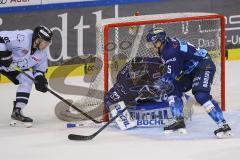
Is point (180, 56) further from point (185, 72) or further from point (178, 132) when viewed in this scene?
point (178, 132)

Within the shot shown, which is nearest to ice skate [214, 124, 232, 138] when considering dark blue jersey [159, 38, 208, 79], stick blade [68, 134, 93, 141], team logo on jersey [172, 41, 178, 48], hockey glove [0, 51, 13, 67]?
dark blue jersey [159, 38, 208, 79]

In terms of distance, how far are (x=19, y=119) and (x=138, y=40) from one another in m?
1.22

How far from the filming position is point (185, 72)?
19.5ft

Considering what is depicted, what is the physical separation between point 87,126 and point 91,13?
7.25ft

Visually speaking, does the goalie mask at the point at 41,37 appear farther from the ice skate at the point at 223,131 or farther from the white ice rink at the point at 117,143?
the ice skate at the point at 223,131

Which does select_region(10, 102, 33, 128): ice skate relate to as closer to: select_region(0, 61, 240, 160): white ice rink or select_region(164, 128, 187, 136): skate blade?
select_region(0, 61, 240, 160): white ice rink

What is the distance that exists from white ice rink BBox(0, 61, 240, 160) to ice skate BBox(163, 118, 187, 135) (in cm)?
6

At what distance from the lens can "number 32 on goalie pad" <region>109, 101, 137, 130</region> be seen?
19.6ft

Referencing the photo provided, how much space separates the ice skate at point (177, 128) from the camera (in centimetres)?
584

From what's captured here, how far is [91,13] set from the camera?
8.05m

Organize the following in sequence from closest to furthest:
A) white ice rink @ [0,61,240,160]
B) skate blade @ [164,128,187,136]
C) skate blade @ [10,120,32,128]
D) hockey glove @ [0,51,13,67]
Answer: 1. white ice rink @ [0,61,240,160]
2. skate blade @ [164,128,187,136]
3. hockey glove @ [0,51,13,67]
4. skate blade @ [10,120,32,128]

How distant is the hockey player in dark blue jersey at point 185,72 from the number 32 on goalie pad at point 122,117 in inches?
11.9

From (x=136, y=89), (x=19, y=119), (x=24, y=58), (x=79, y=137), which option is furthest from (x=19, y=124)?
(x=136, y=89)

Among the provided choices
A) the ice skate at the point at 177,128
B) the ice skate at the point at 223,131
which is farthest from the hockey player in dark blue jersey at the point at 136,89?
the ice skate at the point at 223,131
